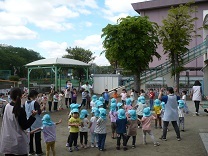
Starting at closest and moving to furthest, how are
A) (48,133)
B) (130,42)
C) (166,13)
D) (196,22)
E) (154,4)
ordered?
(48,133) → (130,42) → (196,22) → (166,13) → (154,4)

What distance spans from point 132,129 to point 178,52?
16635mm

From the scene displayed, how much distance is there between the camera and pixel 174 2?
3544 centimetres

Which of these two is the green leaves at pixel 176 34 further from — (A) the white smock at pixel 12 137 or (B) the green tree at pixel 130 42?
(A) the white smock at pixel 12 137

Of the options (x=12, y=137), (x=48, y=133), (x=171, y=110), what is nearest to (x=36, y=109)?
(x=48, y=133)

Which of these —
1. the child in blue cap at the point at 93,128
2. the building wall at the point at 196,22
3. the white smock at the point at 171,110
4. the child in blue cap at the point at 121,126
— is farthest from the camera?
the building wall at the point at 196,22

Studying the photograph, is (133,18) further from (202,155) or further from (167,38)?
(202,155)

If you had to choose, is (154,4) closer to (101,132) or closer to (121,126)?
(121,126)

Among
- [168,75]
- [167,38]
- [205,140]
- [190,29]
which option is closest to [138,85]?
→ [168,75]

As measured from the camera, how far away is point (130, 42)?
21.7 metres

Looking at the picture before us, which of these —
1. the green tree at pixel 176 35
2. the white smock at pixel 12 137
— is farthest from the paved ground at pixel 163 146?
the green tree at pixel 176 35

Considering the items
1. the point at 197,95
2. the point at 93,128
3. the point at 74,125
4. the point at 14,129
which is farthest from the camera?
the point at 197,95

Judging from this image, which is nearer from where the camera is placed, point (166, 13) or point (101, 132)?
point (101, 132)

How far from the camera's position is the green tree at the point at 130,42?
71.1ft

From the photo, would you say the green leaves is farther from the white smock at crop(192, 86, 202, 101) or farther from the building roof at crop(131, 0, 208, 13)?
the building roof at crop(131, 0, 208, 13)
